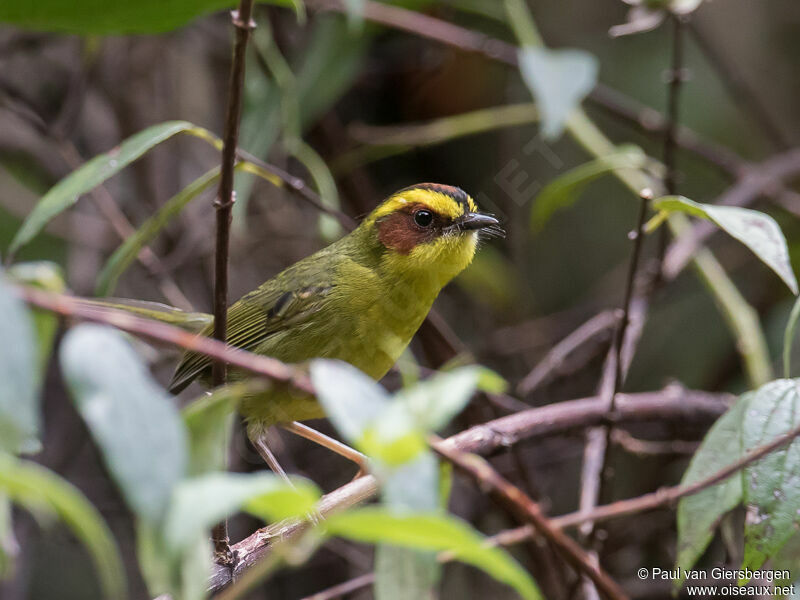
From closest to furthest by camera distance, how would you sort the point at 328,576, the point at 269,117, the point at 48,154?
the point at 269,117
the point at 328,576
the point at 48,154

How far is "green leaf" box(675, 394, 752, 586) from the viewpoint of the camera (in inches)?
76.5

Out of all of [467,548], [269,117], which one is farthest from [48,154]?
[467,548]

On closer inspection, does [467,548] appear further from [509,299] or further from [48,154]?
[48,154]

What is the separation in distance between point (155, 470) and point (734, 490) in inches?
56.6

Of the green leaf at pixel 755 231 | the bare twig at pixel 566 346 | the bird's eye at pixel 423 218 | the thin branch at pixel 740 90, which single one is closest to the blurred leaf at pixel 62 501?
the green leaf at pixel 755 231

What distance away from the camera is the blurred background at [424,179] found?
4078mm

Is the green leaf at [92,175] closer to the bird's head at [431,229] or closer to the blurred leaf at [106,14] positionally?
the blurred leaf at [106,14]

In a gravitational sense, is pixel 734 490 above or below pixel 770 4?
below

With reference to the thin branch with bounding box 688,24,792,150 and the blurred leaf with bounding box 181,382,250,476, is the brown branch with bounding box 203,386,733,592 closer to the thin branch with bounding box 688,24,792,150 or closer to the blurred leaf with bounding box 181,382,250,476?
the blurred leaf with bounding box 181,382,250,476

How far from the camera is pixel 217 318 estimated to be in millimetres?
1986

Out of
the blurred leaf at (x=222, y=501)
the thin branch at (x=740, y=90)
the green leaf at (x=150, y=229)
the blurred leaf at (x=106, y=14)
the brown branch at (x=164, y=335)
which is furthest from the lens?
the thin branch at (x=740, y=90)

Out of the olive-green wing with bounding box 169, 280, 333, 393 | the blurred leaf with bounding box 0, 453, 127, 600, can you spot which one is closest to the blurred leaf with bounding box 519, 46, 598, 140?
the olive-green wing with bounding box 169, 280, 333, 393

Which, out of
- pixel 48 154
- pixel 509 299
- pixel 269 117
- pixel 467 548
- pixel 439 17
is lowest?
pixel 467 548

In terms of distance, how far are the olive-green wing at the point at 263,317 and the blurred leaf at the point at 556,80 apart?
98 cm
